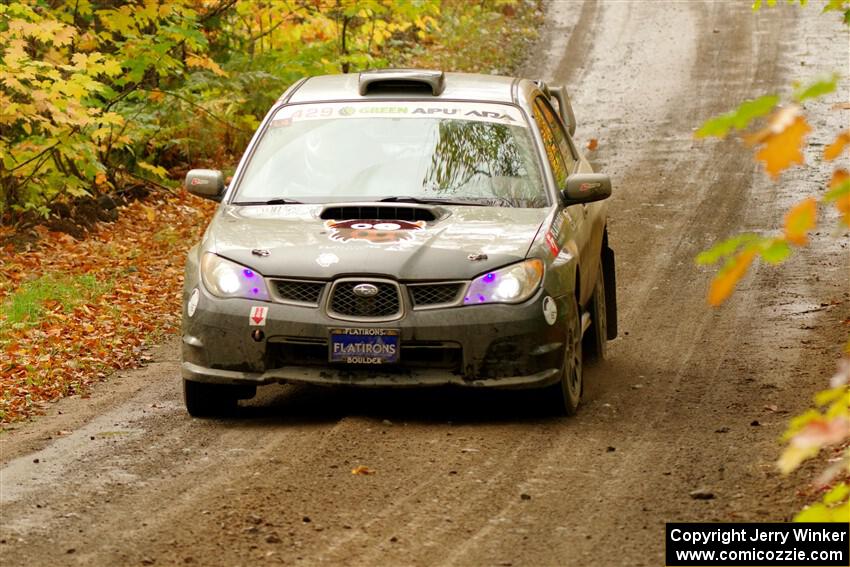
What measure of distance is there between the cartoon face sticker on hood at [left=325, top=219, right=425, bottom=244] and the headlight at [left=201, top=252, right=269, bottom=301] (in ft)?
1.66

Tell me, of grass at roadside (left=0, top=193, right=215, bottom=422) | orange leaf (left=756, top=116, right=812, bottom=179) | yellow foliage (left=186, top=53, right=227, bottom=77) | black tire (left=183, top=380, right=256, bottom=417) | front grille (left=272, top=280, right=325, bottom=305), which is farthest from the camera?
yellow foliage (left=186, top=53, right=227, bottom=77)

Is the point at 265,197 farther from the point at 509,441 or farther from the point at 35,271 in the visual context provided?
the point at 35,271

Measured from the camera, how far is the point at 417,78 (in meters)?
8.74

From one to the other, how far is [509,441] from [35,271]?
7226 millimetres

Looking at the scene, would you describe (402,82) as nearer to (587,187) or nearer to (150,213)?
(587,187)

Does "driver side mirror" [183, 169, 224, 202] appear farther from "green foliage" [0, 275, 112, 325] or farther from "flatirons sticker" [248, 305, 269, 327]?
"green foliage" [0, 275, 112, 325]

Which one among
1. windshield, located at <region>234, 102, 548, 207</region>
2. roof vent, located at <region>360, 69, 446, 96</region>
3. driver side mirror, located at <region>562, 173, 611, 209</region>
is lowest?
driver side mirror, located at <region>562, 173, 611, 209</region>

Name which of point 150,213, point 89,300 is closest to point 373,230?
point 89,300

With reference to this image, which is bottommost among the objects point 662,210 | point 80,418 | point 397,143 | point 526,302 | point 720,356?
point 662,210

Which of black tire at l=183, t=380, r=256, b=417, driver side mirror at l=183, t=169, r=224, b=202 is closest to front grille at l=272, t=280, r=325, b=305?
black tire at l=183, t=380, r=256, b=417

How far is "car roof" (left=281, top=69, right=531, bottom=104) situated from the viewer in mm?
8758

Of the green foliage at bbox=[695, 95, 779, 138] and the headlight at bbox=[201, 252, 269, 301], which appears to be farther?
the headlight at bbox=[201, 252, 269, 301]

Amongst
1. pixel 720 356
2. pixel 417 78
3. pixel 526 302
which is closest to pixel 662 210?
pixel 720 356

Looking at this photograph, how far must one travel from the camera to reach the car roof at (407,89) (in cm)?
876
